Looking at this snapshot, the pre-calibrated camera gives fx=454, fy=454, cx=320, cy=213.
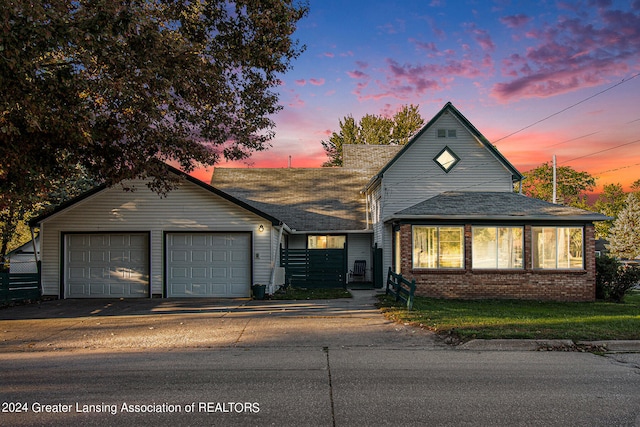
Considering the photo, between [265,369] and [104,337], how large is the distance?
495 cm

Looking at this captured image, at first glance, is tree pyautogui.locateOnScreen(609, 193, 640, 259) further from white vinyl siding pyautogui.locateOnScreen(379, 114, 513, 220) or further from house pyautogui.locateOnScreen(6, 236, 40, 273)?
house pyautogui.locateOnScreen(6, 236, 40, 273)

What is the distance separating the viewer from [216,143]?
51.5 ft

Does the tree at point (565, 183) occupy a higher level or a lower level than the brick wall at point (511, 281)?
higher

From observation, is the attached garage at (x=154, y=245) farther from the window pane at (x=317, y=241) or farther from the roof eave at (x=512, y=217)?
the window pane at (x=317, y=241)

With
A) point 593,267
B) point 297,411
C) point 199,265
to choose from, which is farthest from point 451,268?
point 297,411

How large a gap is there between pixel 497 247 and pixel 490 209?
1547 millimetres

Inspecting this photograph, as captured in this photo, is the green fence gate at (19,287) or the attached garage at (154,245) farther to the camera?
the attached garage at (154,245)

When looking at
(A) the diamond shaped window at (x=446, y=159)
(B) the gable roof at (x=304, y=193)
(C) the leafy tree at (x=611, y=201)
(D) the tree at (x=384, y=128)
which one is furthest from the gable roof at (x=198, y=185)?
(C) the leafy tree at (x=611, y=201)

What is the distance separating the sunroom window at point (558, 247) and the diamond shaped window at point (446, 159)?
16.0ft

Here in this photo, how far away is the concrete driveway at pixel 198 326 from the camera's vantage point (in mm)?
9836

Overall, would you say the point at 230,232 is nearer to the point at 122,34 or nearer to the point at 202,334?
the point at 202,334

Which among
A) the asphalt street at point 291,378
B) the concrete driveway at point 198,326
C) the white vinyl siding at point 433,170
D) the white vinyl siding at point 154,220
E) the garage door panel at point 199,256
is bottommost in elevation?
the concrete driveway at point 198,326

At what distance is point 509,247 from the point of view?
18.1m

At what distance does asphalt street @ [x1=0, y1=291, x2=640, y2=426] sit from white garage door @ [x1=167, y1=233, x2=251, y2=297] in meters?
5.52
